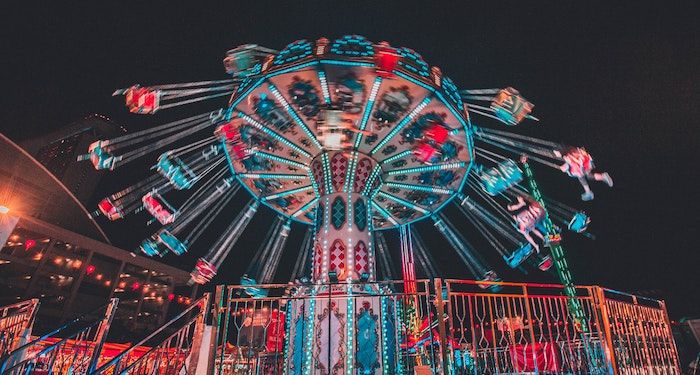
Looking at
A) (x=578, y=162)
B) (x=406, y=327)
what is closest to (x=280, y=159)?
(x=406, y=327)

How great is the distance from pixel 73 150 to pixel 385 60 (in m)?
49.9

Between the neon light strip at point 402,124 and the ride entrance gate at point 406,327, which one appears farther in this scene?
the neon light strip at point 402,124

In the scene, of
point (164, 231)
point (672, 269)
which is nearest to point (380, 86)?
Result: point (164, 231)

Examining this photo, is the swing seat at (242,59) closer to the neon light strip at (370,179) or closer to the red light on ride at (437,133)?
the neon light strip at (370,179)

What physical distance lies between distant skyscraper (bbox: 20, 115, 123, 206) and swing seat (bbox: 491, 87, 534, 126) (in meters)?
49.5

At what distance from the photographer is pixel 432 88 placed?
1133cm

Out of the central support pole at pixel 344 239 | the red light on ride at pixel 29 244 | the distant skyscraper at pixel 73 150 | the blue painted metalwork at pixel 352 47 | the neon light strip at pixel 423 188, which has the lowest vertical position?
the central support pole at pixel 344 239

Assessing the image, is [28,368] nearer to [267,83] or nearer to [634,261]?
[267,83]

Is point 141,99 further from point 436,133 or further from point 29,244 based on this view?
point 29,244

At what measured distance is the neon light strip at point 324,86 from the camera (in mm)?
11062

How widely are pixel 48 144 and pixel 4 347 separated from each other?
46929 mm

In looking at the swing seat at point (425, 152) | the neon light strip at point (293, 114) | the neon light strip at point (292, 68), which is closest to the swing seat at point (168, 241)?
the neon light strip at point (293, 114)

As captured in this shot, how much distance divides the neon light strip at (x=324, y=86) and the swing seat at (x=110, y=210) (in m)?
10.6

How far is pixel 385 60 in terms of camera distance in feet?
35.3
